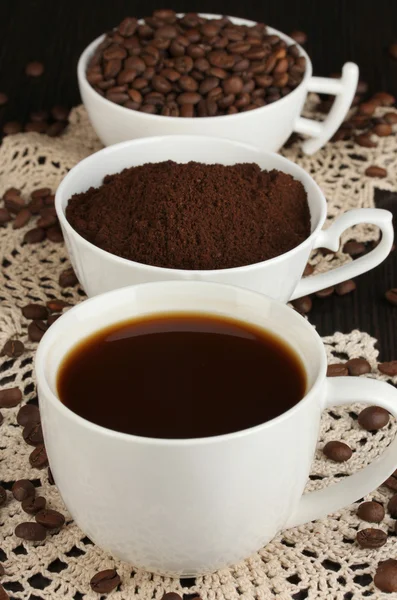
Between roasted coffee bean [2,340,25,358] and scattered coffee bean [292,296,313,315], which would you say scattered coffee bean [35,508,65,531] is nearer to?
roasted coffee bean [2,340,25,358]

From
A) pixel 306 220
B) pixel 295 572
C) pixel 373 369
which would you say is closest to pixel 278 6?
pixel 306 220

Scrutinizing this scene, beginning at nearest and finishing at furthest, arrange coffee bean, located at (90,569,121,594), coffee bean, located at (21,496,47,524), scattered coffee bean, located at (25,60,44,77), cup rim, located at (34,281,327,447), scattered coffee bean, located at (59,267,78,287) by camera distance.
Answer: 1. cup rim, located at (34,281,327,447)
2. coffee bean, located at (90,569,121,594)
3. coffee bean, located at (21,496,47,524)
4. scattered coffee bean, located at (59,267,78,287)
5. scattered coffee bean, located at (25,60,44,77)

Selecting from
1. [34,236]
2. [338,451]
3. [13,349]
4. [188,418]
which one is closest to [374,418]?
[338,451]

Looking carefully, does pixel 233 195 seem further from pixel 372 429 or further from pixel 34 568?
pixel 34 568

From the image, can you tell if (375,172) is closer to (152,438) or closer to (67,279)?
(67,279)

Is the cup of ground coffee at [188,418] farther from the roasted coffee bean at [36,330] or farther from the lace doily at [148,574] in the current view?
the roasted coffee bean at [36,330]

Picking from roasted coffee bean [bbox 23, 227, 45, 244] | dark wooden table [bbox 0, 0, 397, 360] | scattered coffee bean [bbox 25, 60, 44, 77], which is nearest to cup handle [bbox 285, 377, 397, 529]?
roasted coffee bean [bbox 23, 227, 45, 244]
